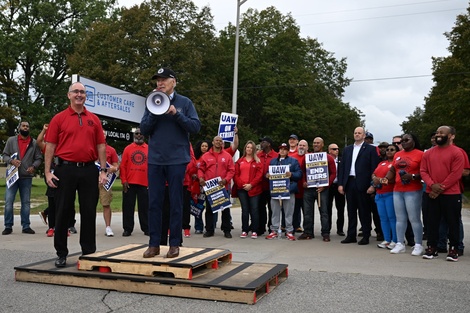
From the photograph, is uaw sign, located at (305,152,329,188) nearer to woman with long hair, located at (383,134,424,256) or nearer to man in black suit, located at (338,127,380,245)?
man in black suit, located at (338,127,380,245)

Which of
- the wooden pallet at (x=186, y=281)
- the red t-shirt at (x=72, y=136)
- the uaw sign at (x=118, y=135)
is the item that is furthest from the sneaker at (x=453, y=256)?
the uaw sign at (x=118, y=135)

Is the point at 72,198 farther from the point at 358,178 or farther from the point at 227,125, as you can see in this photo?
the point at 227,125

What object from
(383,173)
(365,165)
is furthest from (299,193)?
(383,173)

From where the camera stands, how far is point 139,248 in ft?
22.5

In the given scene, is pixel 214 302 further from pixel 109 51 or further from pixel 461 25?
pixel 461 25

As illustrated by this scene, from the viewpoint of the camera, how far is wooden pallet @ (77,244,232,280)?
5551 millimetres

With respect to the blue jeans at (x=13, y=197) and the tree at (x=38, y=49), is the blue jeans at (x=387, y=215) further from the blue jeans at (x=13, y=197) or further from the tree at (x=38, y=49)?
the tree at (x=38, y=49)

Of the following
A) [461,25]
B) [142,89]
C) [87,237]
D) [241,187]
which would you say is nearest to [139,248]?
[87,237]

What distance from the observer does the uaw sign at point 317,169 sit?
34.7 feet

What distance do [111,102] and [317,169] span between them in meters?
14.9

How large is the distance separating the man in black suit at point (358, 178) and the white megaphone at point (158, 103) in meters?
5.34

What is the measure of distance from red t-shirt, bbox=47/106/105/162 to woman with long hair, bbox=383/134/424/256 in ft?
17.1

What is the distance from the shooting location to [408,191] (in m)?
8.70

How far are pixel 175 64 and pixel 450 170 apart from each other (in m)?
30.5
